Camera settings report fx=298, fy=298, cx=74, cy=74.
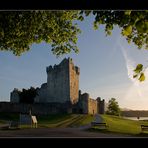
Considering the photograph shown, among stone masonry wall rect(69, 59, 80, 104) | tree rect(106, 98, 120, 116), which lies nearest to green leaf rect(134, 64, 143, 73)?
tree rect(106, 98, 120, 116)

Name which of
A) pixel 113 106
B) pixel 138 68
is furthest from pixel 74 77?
pixel 138 68

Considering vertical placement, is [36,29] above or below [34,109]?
above

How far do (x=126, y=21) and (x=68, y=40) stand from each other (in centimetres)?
1603

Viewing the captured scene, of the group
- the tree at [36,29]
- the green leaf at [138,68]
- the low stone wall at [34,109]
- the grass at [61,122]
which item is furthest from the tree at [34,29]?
the green leaf at [138,68]

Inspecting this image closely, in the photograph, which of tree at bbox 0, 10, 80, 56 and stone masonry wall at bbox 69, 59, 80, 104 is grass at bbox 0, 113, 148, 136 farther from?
tree at bbox 0, 10, 80, 56

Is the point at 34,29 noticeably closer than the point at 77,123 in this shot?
No

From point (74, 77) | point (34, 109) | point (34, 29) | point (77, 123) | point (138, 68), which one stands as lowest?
point (77, 123)

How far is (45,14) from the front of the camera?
707 inches

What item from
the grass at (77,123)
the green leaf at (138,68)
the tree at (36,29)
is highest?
the tree at (36,29)

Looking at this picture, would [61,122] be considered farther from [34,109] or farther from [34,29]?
[34,29]

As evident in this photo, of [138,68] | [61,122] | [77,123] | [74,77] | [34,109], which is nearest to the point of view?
[138,68]

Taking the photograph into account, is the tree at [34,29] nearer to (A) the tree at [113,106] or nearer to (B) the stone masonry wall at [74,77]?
(B) the stone masonry wall at [74,77]
